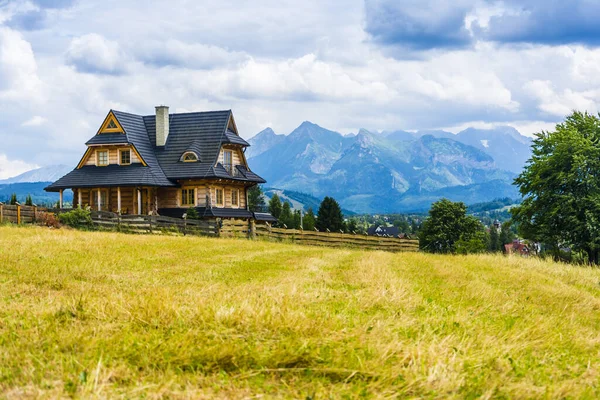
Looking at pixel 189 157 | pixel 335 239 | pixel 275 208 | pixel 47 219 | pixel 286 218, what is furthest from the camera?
pixel 275 208

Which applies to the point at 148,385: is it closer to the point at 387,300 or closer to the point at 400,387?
the point at 400,387

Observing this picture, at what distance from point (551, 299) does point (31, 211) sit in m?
33.8

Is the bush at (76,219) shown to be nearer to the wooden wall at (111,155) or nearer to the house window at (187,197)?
the wooden wall at (111,155)

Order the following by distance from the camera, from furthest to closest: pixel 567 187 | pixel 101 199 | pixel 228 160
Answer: pixel 228 160 < pixel 101 199 < pixel 567 187

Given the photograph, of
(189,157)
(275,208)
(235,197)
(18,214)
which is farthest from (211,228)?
(275,208)

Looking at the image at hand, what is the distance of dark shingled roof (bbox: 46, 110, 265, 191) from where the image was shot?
1994 inches

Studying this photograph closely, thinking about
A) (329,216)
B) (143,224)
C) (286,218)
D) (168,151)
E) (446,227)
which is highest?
(168,151)

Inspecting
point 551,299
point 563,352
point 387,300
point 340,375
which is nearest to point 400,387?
point 340,375

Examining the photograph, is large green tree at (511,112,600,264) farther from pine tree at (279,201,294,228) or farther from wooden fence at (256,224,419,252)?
pine tree at (279,201,294,228)

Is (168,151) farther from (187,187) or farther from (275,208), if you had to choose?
(275,208)

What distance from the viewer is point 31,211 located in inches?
1535

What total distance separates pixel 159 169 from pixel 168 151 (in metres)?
2.63

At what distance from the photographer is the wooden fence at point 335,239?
4642 cm

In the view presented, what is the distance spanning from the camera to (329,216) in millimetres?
95938
